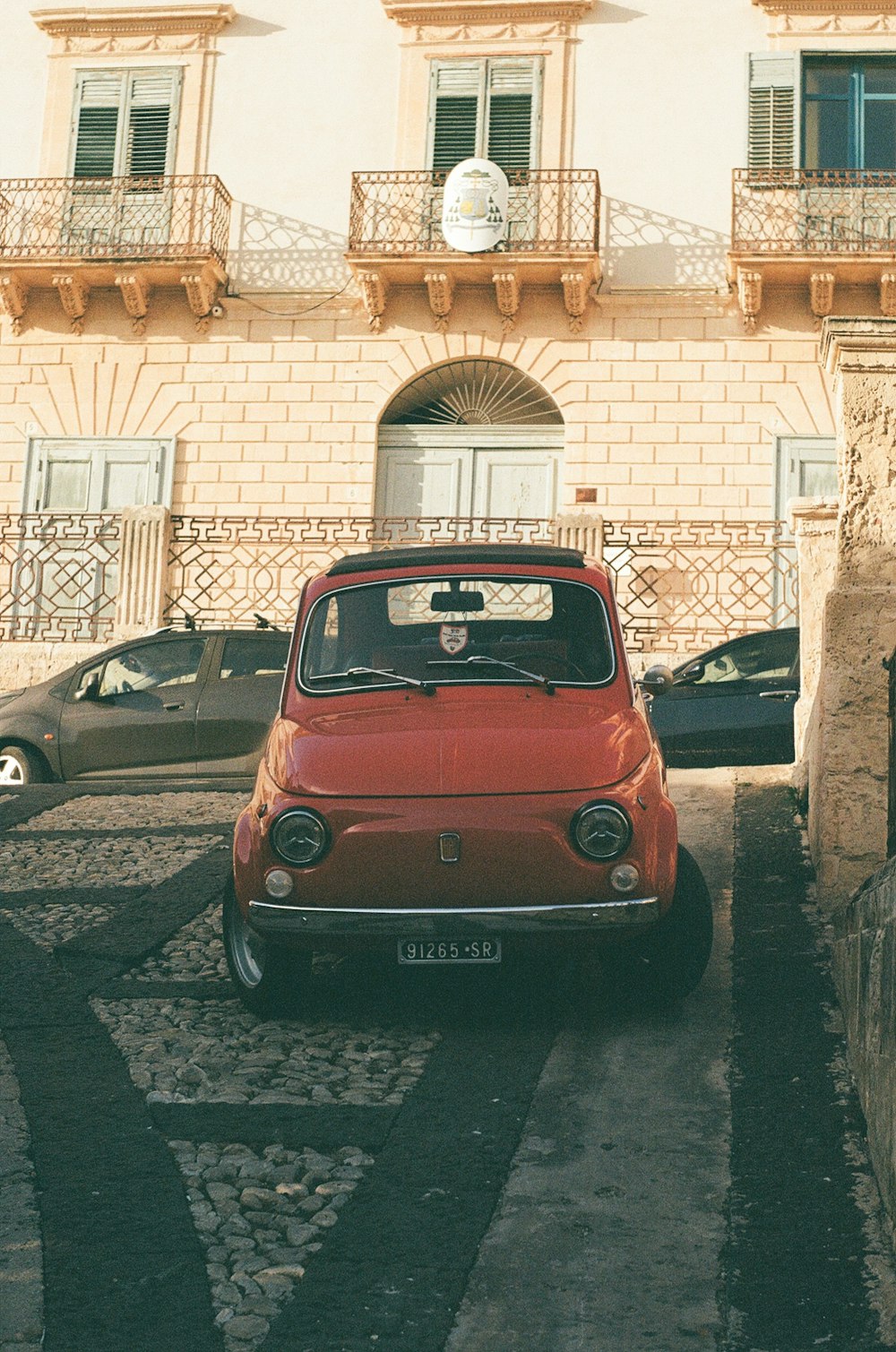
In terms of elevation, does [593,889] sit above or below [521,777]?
below

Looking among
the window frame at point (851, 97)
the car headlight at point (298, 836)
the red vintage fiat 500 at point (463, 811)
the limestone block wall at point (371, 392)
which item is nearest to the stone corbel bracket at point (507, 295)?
the limestone block wall at point (371, 392)

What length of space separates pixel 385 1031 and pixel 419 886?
65 cm

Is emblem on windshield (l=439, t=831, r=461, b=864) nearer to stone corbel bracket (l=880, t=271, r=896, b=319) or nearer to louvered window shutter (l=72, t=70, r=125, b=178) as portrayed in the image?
stone corbel bracket (l=880, t=271, r=896, b=319)

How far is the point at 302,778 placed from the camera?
19.6ft

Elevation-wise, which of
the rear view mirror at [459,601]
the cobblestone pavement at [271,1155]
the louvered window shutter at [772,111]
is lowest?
the cobblestone pavement at [271,1155]

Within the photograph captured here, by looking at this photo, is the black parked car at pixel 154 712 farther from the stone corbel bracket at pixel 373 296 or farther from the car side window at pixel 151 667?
the stone corbel bracket at pixel 373 296

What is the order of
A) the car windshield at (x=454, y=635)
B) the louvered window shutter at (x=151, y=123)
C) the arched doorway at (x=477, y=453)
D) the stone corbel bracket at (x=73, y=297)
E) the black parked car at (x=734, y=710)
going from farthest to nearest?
the louvered window shutter at (x=151, y=123) < the arched doorway at (x=477, y=453) < the stone corbel bracket at (x=73, y=297) < the black parked car at (x=734, y=710) < the car windshield at (x=454, y=635)

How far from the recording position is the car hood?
5.88m

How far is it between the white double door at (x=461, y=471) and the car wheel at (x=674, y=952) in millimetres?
14497

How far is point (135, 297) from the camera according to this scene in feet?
66.6

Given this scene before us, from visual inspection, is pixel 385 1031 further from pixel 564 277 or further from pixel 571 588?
pixel 564 277

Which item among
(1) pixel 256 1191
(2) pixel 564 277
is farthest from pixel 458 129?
(1) pixel 256 1191

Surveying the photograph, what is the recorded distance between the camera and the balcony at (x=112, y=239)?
20062 millimetres

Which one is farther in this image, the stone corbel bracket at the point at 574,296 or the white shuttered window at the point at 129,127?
the white shuttered window at the point at 129,127
